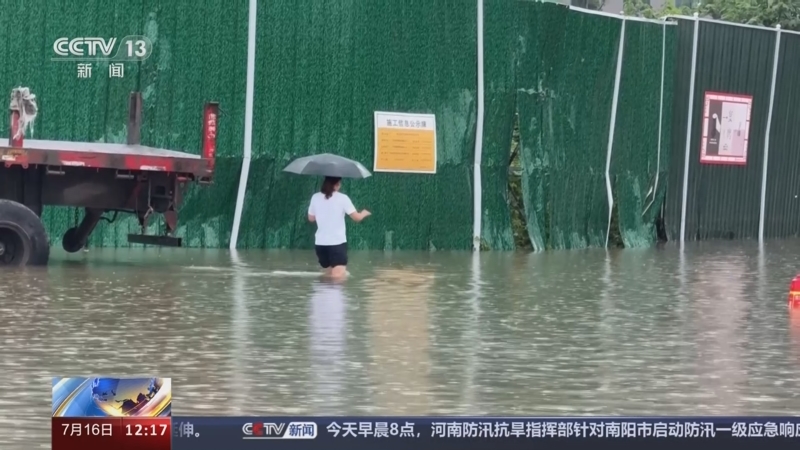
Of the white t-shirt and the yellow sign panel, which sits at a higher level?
the yellow sign panel

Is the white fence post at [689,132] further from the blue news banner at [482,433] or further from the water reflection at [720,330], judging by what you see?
the blue news banner at [482,433]

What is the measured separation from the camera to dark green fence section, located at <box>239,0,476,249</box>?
2388 cm

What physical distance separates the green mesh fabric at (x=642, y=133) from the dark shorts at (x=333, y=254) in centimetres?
930

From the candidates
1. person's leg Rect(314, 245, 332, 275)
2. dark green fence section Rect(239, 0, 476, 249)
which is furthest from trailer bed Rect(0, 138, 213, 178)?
dark green fence section Rect(239, 0, 476, 249)

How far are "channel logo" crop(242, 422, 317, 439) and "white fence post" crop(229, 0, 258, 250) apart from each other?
17.7m

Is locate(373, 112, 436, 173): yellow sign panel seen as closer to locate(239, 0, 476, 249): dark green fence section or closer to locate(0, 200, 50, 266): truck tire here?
locate(239, 0, 476, 249): dark green fence section

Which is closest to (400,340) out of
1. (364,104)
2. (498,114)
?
(364,104)

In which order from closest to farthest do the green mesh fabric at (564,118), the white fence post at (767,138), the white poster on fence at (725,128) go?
the green mesh fabric at (564,118), the white poster on fence at (725,128), the white fence post at (767,138)

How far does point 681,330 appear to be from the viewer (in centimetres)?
1425

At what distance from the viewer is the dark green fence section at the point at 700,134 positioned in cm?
2923

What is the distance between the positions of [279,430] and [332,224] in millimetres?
13398

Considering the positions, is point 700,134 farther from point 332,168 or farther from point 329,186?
point 329,186

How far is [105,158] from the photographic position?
1930 centimetres

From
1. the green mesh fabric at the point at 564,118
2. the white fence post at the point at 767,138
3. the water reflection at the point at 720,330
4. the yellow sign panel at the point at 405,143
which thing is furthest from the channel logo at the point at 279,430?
the white fence post at the point at 767,138
